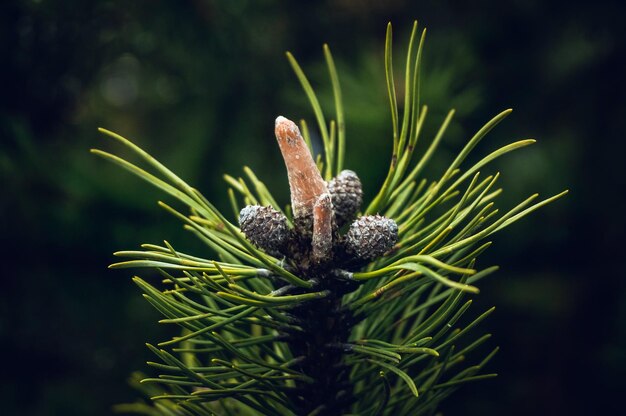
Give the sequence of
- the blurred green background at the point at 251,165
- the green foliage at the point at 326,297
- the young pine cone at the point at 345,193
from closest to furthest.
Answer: the green foliage at the point at 326,297
the young pine cone at the point at 345,193
the blurred green background at the point at 251,165

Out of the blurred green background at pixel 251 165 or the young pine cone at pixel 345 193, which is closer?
the young pine cone at pixel 345 193

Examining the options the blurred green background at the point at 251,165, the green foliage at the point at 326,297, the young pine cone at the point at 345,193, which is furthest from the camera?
the blurred green background at the point at 251,165

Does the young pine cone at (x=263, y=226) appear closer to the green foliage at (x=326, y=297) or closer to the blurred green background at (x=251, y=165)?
the green foliage at (x=326, y=297)

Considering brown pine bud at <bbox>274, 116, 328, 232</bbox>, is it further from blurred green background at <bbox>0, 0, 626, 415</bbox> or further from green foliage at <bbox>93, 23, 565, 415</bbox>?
blurred green background at <bbox>0, 0, 626, 415</bbox>

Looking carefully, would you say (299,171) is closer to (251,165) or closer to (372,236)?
(372,236)

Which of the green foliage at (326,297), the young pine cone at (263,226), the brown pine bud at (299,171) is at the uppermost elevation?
the brown pine bud at (299,171)

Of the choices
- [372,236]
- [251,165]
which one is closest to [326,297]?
[372,236]

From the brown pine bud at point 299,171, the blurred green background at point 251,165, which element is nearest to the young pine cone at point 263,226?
the brown pine bud at point 299,171
